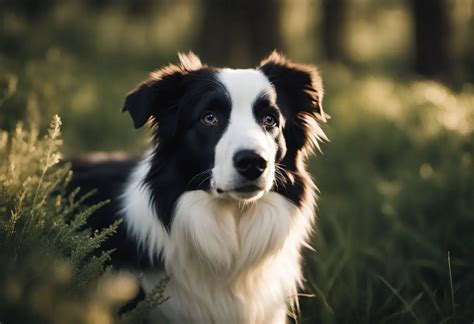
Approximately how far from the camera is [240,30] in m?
10.6

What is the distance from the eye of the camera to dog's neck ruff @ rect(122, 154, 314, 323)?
3166 mm

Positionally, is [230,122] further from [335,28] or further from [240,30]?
[335,28]

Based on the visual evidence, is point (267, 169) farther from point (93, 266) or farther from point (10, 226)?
point (10, 226)

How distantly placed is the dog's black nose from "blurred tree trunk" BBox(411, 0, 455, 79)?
8569 mm

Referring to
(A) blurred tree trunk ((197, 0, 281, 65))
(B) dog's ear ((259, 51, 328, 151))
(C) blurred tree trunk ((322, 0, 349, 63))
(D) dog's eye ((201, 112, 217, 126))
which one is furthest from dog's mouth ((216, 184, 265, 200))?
(C) blurred tree trunk ((322, 0, 349, 63))

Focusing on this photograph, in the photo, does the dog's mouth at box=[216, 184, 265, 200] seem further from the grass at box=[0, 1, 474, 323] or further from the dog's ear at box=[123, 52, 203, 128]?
the grass at box=[0, 1, 474, 323]

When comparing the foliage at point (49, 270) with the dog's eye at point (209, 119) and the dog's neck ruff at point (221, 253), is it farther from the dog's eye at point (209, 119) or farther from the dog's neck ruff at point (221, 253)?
the dog's eye at point (209, 119)

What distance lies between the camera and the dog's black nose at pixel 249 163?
9.25ft

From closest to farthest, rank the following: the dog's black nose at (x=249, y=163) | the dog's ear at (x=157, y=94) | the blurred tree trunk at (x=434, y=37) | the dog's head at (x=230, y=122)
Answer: the dog's black nose at (x=249, y=163)
the dog's head at (x=230, y=122)
the dog's ear at (x=157, y=94)
the blurred tree trunk at (x=434, y=37)

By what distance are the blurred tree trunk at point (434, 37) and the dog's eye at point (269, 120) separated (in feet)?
26.6

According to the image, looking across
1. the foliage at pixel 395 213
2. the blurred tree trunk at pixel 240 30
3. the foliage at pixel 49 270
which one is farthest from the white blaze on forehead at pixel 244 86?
the blurred tree trunk at pixel 240 30

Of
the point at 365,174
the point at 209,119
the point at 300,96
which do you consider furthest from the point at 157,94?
the point at 365,174

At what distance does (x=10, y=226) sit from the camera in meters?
2.57

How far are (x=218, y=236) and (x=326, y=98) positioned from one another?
5.34 meters
